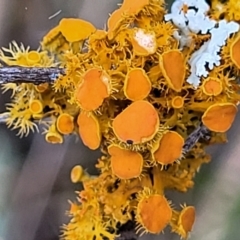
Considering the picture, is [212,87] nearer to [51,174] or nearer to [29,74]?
[29,74]

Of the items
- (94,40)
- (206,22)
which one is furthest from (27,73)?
(206,22)

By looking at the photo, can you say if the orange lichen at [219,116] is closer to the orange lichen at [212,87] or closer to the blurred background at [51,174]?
the orange lichen at [212,87]

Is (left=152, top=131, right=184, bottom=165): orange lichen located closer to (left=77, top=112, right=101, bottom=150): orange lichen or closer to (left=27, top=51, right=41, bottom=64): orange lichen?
(left=77, top=112, right=101, bottom=150): orange lichen

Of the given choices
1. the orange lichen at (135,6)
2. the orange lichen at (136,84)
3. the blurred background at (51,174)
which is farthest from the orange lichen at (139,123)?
the blurred background at (51,174)

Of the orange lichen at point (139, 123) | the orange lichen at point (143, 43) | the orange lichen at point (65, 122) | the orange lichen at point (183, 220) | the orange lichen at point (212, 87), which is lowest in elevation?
the orange lichen at point (183, 220)

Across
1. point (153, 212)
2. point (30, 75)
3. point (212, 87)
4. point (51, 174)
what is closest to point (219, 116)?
point (212, 87)

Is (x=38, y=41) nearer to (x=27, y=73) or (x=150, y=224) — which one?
(x=27, y=73)
